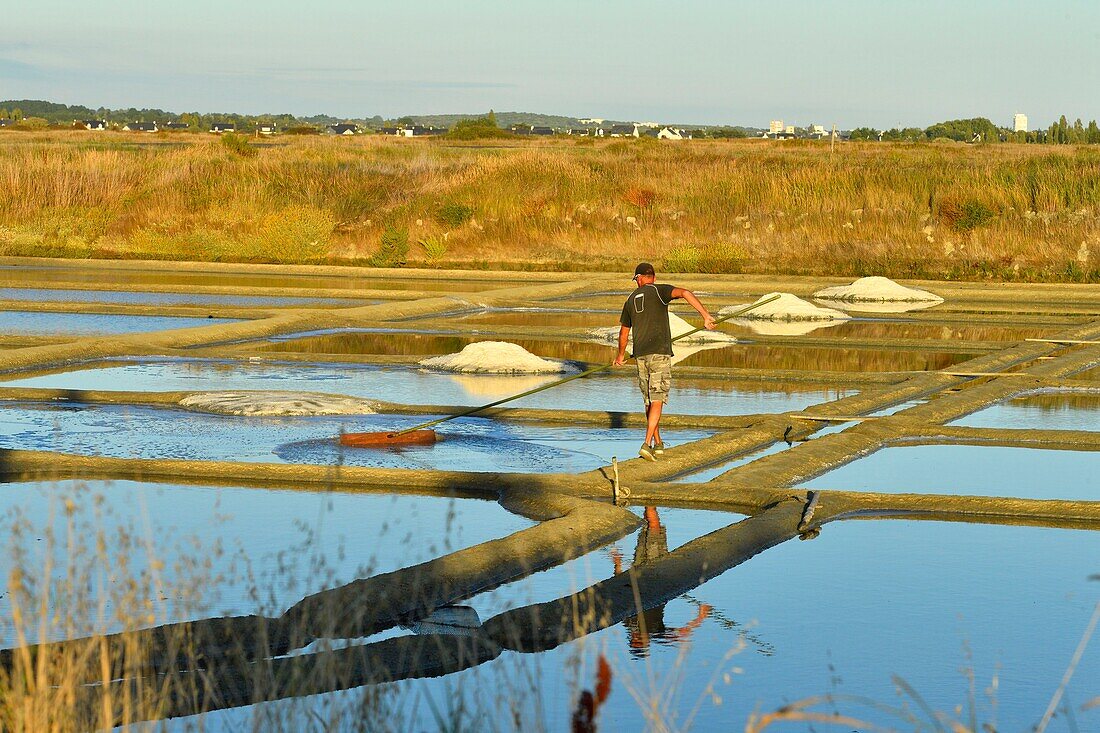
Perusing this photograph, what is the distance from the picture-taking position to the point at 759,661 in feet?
21.5

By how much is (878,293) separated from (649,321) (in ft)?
52.7

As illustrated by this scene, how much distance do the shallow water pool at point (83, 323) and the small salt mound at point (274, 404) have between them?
22.0 ft

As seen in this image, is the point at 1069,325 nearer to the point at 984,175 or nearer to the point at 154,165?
the point at 984,175

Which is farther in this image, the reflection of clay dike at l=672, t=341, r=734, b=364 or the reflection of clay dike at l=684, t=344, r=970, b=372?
the reflection of clay dike at l=672, t=341, r=734, b=364

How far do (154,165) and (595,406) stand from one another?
2711cm

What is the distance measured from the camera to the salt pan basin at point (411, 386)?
14586mm

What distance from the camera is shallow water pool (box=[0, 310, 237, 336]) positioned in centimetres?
2052

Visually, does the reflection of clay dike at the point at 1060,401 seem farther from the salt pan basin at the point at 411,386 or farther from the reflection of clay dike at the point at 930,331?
the reflection of clay dike at the point at 930,331

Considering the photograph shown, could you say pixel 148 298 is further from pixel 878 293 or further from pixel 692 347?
pixel 878 293

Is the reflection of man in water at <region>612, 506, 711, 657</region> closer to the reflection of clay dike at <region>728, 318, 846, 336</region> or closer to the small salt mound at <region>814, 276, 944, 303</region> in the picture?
the reflection of clay dike at <region>728, 318, 846, 336</region>

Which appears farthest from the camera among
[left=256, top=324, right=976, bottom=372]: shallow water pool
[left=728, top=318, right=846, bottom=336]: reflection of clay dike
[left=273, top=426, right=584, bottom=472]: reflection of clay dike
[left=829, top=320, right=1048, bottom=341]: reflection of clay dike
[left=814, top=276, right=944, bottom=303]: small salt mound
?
[left=814, top=276, right=944, bottom=303]: small salt mound

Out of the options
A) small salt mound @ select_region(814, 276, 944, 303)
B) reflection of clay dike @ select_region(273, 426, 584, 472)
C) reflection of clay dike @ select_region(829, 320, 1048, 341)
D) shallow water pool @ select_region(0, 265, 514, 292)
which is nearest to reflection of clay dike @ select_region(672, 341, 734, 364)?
reflection of clay dike @ select_region(829, 320, 1048, 341)

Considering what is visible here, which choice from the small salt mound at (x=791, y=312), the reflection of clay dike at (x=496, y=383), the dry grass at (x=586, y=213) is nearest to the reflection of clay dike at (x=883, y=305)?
the small salt mound at (x=791, y=312)

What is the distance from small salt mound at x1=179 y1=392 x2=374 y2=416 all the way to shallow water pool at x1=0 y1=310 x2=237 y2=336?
6711 mm
